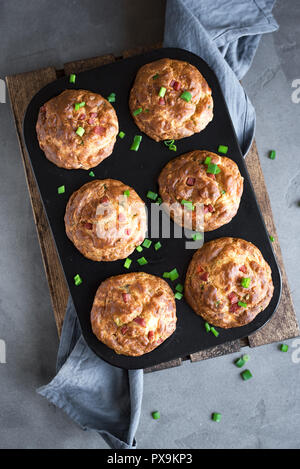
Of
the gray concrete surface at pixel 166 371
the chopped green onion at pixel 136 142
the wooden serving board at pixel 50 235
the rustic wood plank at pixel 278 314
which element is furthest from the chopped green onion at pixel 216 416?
the chopped green onion at pixel 136 142

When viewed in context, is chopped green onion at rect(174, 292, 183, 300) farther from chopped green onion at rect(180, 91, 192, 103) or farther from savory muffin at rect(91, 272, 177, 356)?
chopped green onion at rect(180, 91, 192, 103)

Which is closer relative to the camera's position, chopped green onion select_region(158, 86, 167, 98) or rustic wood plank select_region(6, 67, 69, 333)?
chopped green onion select_region(158, 86, 167, 98)

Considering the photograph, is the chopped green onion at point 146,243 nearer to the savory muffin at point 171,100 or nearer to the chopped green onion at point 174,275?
the chopped green onion at point 174,275

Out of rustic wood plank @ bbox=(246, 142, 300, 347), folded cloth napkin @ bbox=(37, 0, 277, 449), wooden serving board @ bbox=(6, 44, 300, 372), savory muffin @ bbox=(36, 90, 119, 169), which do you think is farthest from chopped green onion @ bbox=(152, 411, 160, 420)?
savory muffin @ bbox=(36, 90, 119, 169)

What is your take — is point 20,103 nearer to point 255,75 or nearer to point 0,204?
point 0,204

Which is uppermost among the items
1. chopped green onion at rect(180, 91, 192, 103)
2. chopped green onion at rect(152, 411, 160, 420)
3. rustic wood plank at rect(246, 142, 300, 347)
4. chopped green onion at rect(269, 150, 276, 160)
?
chopped green onion at rect(180, 91, 192, 103)

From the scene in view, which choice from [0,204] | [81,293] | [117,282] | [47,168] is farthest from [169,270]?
[0,204]

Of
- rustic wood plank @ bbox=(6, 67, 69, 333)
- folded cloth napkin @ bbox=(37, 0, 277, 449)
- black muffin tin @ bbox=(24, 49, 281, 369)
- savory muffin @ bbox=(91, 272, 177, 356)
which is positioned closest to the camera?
savory muffin @ bbox=(91, 272, 177, 356)
